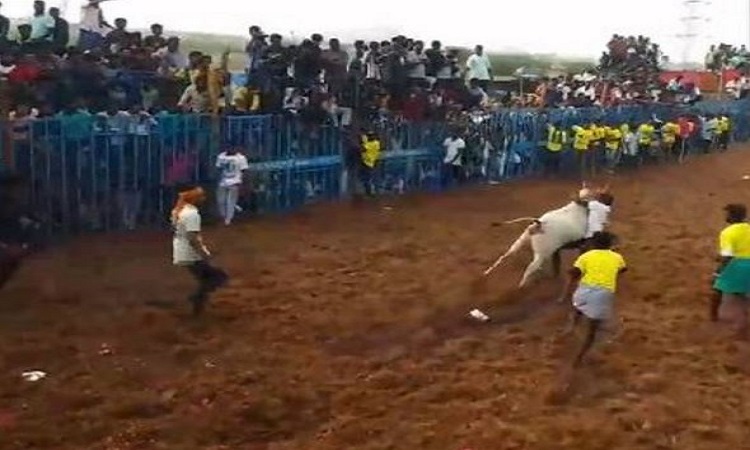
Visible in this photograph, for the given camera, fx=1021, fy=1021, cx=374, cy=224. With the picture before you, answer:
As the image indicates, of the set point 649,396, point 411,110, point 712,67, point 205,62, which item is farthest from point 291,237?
point 712,67

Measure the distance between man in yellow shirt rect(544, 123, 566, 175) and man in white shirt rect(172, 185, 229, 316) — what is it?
16.3 meters

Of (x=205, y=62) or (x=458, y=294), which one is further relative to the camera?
(x=205, y=62)

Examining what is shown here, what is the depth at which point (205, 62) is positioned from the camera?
15375 mm

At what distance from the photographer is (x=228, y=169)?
1527 centimetres

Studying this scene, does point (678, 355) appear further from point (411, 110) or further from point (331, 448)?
point (411, 110)

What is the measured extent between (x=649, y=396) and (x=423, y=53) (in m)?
12.6

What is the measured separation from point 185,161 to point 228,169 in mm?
644

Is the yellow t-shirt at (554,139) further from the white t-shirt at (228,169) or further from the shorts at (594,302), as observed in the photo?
the shorts at (594,302)

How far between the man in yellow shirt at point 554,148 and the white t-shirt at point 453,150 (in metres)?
4.35

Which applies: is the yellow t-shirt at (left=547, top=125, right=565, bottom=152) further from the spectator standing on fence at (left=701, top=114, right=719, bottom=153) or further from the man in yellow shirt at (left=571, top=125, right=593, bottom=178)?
the spectator standing on fence at (left=701, top=114, right=719, bottom=153)

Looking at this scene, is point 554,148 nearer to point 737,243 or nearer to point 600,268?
point 737,243

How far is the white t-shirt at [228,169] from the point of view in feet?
50.0

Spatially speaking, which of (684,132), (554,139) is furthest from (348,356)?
(684,132)

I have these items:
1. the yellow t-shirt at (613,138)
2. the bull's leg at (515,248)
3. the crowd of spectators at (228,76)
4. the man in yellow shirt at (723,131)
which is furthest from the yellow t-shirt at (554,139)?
the bull's leg at (515,248)
